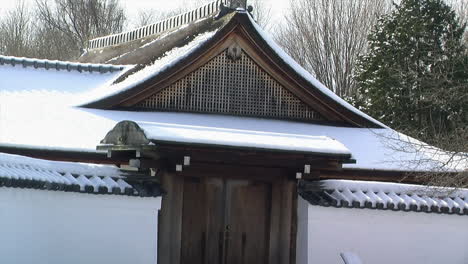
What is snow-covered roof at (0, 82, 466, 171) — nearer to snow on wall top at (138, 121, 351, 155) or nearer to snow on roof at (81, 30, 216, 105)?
snow on wall top at (138, 121, 351, 155)

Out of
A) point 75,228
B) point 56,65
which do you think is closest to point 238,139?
point 75,228

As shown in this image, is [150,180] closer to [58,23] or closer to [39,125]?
[39,125]

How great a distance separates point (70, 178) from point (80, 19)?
2795cm

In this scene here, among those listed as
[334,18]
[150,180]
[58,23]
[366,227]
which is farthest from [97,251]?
[58,23]

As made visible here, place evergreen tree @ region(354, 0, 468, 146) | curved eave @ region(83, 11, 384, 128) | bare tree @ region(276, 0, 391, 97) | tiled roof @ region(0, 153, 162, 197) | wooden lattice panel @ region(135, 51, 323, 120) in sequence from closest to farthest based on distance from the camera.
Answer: tiled roof @ region(0, 153, 162, 197)
curved eave @ region(83, 11, 384, 128)
wooden lattice panel @ region(135, 51, 323, 120)
evergreen tree @ region(354, 0, 468, 146)
bare tree @ region(276, 0, 391, 97)

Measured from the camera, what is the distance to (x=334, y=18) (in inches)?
1300

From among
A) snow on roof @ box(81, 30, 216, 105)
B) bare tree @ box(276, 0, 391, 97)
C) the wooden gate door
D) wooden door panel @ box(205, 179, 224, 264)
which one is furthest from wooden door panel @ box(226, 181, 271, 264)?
bare tree @ box(276, 0, 391, 97)

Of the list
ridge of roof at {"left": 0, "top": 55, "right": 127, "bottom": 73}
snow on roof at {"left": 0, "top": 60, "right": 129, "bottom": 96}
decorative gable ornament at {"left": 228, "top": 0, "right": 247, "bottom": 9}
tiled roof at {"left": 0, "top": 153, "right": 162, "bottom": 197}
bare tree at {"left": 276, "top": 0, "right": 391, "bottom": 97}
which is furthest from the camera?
bare tree at {"left": 276, "top": 0, "right": 391, "bottom": 97}

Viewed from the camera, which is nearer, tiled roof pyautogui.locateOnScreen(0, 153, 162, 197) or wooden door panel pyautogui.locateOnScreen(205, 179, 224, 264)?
tiled roof pyautogui.locateOnScreen(0, 153, 162, 197)

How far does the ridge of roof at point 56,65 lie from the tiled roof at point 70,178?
5.50 m

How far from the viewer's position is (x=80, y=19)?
37906mm

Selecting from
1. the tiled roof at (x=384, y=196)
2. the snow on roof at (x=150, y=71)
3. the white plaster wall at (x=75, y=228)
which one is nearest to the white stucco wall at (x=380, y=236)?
the tiled roof at (x=384, y=196)

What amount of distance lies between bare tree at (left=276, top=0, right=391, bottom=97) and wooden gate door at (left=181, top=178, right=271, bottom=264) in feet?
64.3

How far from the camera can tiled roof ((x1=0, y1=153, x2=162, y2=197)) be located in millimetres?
10023
